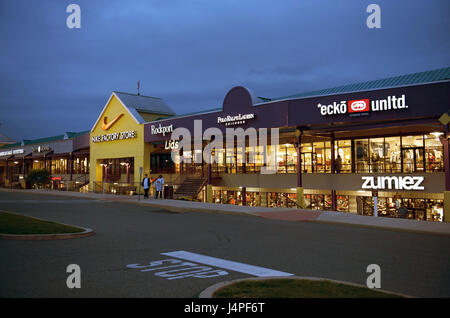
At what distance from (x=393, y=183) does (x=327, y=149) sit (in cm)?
734

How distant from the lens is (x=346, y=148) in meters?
30.7

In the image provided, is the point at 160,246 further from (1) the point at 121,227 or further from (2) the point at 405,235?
(2) the point at 405,235

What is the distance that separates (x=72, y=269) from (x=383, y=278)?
241 inches

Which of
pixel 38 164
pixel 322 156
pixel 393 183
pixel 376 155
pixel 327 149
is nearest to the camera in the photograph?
pixel 393 183

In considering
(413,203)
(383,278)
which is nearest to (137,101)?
(413,203)

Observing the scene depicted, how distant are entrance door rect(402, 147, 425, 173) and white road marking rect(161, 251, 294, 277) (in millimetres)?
21895

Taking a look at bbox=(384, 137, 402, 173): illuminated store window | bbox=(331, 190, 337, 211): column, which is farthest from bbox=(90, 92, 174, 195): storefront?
bbox=(384, 137, 402, 173): illuminated store window

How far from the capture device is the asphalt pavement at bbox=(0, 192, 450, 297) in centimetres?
695

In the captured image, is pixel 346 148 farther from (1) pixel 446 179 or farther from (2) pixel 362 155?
(1) pixel 446 179

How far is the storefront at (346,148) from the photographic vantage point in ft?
74.8

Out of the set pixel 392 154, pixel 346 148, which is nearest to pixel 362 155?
pixel 346 148

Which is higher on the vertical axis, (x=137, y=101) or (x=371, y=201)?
(x=137, y=101)

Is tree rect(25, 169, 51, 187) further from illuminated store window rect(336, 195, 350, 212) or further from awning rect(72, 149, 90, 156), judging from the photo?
illuminated store window rect(336, 195, 350, 212)
